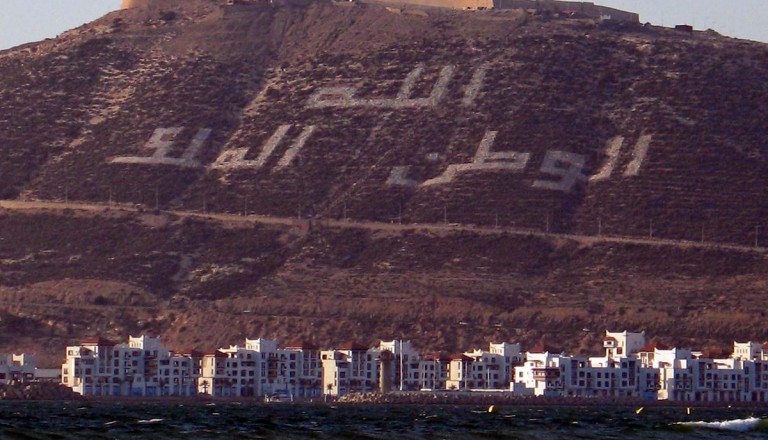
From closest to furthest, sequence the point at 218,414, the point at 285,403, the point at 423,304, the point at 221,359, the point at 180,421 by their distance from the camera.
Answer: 1. the point at 180,421
2. the point at 218,414
3. the point at 285,403
4. the point at 221,359
5. the point at 423,304

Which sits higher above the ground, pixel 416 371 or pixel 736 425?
pixel 416 371

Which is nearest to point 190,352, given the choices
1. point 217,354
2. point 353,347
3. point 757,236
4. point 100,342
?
point 217,354

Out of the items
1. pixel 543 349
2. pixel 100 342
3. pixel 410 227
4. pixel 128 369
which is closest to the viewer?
pixel 100 342

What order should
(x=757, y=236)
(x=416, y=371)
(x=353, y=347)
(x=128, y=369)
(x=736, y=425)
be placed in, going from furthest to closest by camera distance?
(x=757, y=236) < (x=416, y=371) < (x=353, y=347) < (x=128, y=369) < (x=736, y=425)

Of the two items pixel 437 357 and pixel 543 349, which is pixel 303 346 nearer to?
pixel 437 357

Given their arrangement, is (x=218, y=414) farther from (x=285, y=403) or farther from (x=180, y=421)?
(x=285, y=403)

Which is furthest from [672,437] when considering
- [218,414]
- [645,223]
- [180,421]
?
[645,223]

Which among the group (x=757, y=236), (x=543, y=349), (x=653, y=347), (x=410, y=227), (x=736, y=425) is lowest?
(x=736, y=425)

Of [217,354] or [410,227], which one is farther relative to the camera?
[410,227]
